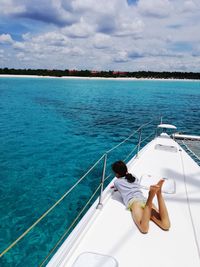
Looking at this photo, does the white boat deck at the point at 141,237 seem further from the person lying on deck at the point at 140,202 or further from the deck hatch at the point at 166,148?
the deck hatch at the point at 166,148

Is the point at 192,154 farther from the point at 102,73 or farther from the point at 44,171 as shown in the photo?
the point at 102,73

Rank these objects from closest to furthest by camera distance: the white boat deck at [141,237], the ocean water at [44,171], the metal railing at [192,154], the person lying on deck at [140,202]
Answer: the white boat deck at [141,237] → the person lying on deck at [140,202] → the ocean water at [44,171] → the metal railing at [192,154]

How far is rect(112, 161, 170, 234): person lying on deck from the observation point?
309 centimetres

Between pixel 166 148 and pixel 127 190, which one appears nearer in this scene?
pixel 127 190

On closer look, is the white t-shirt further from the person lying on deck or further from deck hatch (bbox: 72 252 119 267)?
deck hatch (bbox: 72 252 119 267)

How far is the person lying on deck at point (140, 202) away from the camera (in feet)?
10.2

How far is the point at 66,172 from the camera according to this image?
8.21 m

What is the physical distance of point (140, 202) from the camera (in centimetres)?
346

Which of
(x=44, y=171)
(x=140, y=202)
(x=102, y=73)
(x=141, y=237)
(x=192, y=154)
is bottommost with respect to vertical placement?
(x=44, y=171)

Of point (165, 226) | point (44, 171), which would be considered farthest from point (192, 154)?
point (165, 226)

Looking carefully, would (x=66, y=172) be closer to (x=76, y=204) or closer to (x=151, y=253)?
(x=76, y=204)

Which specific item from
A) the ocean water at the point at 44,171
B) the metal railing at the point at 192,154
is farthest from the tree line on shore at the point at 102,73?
the metal railing at the point at 192,154

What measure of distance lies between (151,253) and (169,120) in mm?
17936

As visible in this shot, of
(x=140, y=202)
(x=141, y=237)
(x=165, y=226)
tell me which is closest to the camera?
(x=141, y=237)
